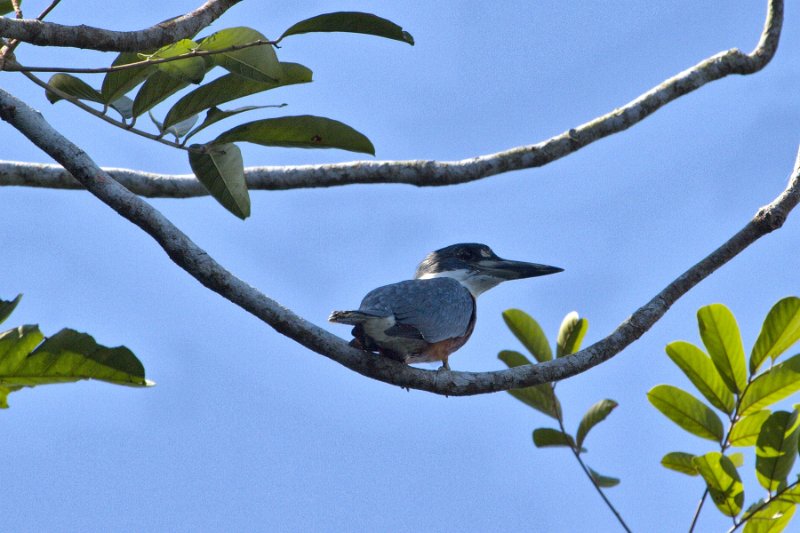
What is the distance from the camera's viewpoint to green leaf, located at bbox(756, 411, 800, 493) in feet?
11.2

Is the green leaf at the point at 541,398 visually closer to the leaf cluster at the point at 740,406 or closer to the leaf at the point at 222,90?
the leaf cluster at the point at 740,406

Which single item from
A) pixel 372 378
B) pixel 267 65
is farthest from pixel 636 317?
pixel 267 65

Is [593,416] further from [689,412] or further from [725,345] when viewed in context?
[725,345]

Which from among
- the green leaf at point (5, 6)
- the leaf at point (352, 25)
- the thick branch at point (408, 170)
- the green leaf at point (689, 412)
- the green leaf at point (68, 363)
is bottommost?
the green leaf at point (68, 363)

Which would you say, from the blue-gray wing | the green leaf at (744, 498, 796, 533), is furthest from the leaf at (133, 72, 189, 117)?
the green leaf at (744, 498, 796, 533)

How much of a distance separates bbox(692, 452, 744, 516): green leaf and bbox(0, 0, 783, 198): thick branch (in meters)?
1.99

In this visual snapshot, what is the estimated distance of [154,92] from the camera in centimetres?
321

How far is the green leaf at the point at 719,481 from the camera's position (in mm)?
3426

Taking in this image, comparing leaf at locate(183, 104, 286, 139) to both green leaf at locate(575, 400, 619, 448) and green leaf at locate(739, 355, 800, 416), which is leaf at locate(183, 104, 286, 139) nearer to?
green leaf at locate(575, 400, 619, 448)

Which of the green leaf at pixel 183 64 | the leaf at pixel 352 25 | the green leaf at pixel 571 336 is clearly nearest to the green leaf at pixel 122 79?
the green leaf at pixel 183 64

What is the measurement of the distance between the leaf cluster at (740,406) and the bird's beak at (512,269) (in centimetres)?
209

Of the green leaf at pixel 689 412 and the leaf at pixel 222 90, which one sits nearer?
the leaf at pixel 222 90

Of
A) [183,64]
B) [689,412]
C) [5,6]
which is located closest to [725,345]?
[689,412]

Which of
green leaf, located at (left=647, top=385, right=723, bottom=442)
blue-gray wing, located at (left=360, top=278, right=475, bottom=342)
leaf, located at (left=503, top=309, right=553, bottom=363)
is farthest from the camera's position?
blue-gray wing, located at (left=360, top=278, right=475, bottom=342)
